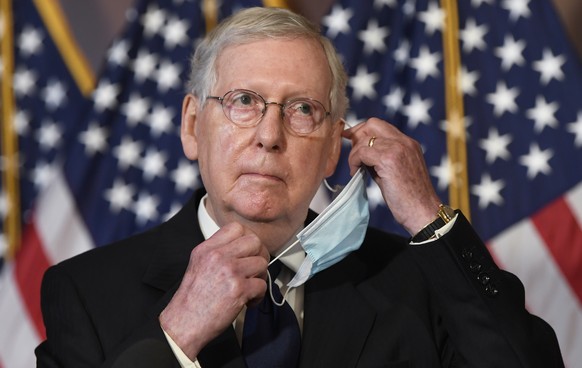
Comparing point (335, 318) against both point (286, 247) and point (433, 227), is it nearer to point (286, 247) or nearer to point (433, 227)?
point (286, 247)

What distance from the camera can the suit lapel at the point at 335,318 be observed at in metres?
2.43

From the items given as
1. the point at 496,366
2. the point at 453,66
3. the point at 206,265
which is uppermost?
the point at 206,265

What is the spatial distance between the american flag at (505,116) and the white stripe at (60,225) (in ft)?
3.58

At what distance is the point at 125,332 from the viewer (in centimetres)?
238

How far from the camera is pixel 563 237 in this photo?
3.99 meters

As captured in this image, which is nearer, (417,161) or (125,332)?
(125,332)

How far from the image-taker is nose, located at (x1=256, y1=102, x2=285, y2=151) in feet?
7.83

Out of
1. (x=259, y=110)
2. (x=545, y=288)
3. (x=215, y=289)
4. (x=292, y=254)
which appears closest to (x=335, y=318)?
(x=292, y=254)

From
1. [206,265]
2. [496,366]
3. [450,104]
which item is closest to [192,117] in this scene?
[206,265]

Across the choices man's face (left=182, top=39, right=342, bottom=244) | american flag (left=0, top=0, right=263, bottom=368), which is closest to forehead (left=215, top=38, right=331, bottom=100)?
man's face (left=182, top=39, right=342, bottom=244)

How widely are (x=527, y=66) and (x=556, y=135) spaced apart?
0.99 ft

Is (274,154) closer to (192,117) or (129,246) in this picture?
(192,117)

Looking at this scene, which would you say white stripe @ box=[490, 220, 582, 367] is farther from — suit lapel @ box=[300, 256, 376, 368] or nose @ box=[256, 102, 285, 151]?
nose @ box=[256, 102, 285, 151]

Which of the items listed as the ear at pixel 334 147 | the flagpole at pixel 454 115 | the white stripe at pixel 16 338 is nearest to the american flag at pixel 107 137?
the white stripe at pixel 16 338
